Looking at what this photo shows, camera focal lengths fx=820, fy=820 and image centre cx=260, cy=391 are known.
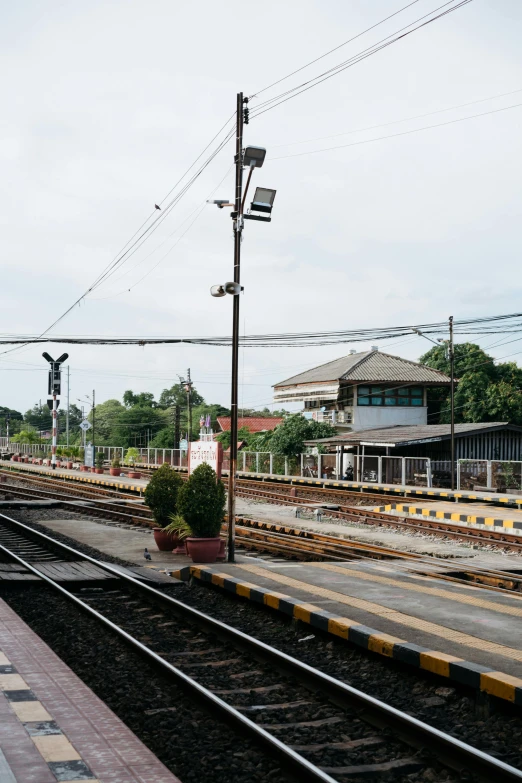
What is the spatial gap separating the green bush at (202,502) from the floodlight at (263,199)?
15.8ft

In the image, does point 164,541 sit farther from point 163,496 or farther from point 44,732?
point 44,732

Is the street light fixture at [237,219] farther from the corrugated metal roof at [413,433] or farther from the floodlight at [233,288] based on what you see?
the corrugated metal roof at [413,433]

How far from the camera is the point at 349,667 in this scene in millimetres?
7758

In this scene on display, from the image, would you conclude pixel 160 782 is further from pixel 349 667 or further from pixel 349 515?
pixel 349 515

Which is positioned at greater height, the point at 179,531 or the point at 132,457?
the point at 132,457

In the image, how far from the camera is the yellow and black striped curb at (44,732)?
184 inches

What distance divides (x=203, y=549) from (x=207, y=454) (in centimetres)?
276

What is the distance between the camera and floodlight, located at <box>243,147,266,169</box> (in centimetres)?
1438

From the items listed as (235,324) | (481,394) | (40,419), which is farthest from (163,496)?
(40,419)

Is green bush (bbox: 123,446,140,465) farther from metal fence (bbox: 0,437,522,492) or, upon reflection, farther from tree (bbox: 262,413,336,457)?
tree (bbox: 262,413,336,457)

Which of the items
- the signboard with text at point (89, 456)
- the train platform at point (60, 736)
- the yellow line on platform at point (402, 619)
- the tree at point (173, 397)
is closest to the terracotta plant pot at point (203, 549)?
the yellow line on platform at point (402, 619)

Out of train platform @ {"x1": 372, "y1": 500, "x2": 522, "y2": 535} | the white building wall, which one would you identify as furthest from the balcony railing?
train platform @ {"x1": 372, "y1": 500, "x2": 522, "y2": 535}

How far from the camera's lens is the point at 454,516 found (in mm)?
24016

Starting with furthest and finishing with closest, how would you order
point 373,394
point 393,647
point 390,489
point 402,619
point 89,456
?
point 373,394, point 89,456, point 390,489, point 402,619, point 393,647
